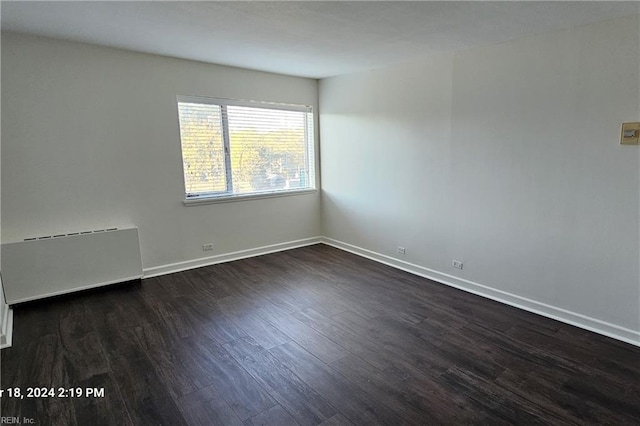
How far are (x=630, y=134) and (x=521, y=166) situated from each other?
30.0 inches

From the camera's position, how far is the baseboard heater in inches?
126

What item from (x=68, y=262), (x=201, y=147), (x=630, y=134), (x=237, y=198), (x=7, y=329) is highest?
(x=201, y=147)

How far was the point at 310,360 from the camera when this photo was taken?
97.0 inches

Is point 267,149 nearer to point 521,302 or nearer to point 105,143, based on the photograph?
point 105,143

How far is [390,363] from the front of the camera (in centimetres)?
242

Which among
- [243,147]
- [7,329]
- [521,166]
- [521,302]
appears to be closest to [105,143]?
[243,147]

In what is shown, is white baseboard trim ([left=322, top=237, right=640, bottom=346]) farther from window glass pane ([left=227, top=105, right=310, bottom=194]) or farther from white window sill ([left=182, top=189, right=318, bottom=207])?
window glass pane ([left=227, top=105, right=310, bottom=194])

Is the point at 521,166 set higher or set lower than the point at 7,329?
higher

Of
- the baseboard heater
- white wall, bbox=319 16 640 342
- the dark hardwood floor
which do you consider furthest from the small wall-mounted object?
the baseboard heater

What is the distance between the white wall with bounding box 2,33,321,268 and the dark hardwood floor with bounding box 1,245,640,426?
2.76ft

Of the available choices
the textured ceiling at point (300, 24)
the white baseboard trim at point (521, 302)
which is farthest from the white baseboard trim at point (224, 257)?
the textured ceiling at point (300, 24)

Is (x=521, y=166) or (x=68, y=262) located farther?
(x=68, y=262)

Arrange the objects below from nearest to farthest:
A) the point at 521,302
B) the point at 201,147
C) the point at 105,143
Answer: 1. the point at 521,302
2. the point at 105,143
3. the point at 201,147

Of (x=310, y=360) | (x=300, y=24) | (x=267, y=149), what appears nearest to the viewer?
(x=310, y=360)
